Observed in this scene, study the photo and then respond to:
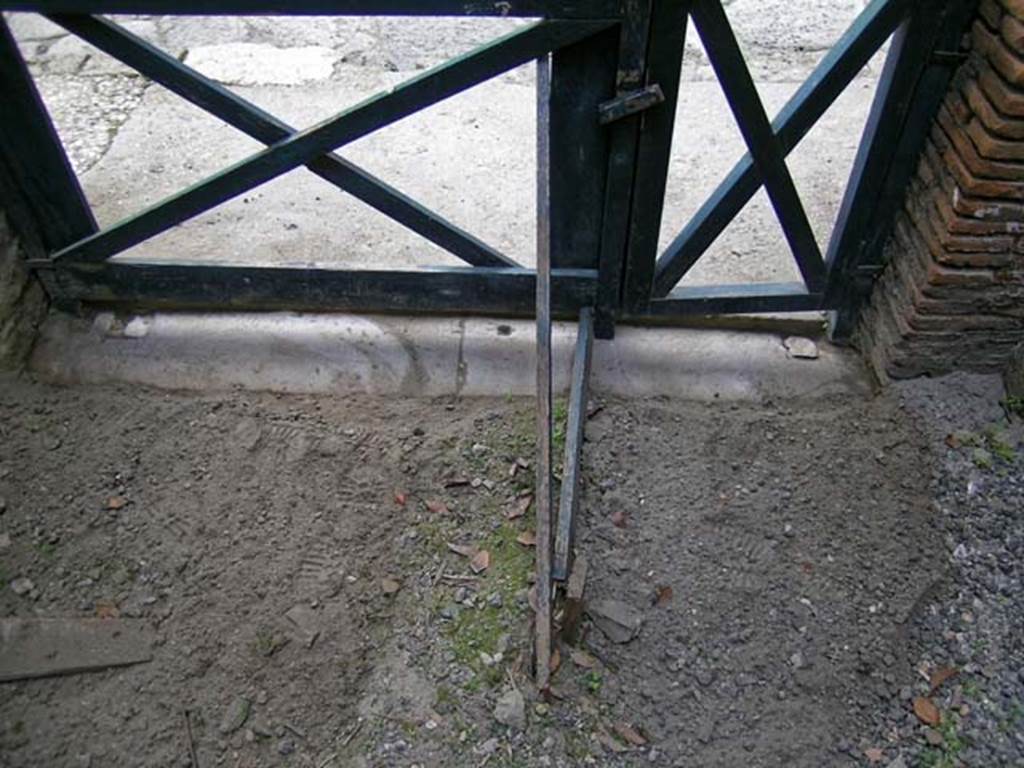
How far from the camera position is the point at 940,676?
2.57m

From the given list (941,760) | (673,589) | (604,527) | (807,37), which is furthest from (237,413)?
(807,37)

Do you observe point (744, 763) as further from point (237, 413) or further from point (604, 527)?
point (237, 413)

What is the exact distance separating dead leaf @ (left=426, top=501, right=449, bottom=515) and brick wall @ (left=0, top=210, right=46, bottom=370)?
5.64ft

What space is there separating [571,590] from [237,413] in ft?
4.91

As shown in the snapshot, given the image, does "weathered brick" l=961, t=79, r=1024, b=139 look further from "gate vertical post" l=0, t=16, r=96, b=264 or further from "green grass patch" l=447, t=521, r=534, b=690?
"gate vertical post" l=0, t=16, r=96, b=264

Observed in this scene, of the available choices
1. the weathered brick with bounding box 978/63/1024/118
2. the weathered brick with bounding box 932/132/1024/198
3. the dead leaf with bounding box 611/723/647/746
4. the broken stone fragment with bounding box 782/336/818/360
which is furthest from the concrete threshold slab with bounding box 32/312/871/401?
the dead leaf with bounding box 611/723/647/746

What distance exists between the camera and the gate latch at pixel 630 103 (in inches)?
107

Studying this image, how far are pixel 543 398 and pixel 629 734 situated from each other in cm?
97

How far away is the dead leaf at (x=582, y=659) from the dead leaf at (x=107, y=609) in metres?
1.41

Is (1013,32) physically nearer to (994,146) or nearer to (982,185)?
(994,146)

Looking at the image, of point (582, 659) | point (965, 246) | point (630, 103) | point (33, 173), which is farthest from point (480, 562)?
point (33, 173)

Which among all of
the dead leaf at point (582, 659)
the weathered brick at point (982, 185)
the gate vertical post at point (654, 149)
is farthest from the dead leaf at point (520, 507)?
the weathered brick at point (982, 185)

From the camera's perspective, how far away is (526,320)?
3582 mm

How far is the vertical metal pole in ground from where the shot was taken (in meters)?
2.39
